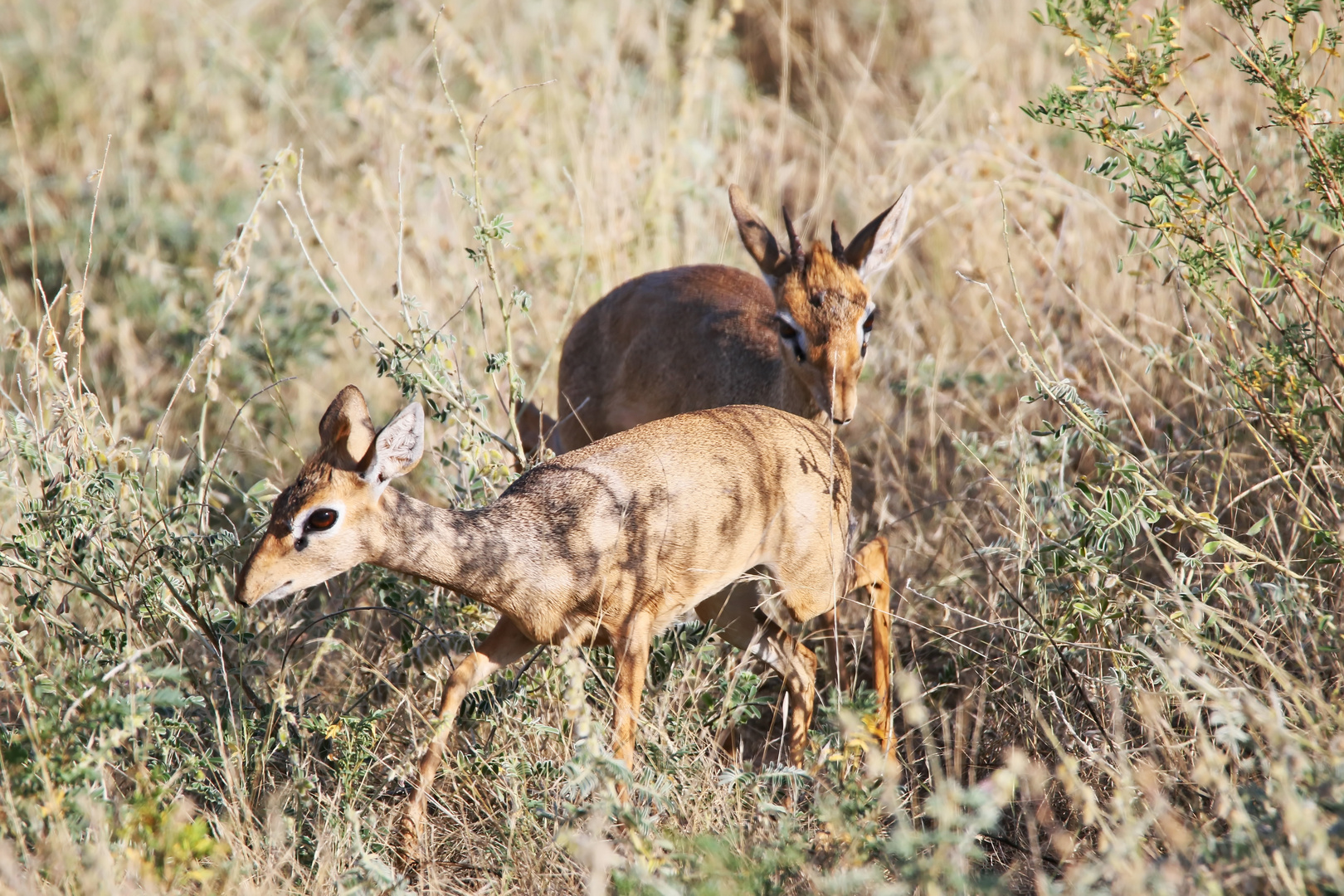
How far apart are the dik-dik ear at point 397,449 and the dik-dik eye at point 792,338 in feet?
6.39

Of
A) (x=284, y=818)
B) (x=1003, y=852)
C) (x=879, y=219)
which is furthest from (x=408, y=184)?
(x=1003, y=852)

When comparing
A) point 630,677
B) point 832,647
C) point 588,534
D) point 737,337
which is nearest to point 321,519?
point 588,534

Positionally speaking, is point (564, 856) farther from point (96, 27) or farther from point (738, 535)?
point (96, 27)

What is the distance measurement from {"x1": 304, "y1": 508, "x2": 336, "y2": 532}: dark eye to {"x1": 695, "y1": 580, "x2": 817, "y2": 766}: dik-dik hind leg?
150 cm

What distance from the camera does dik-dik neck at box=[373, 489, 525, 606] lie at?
4023 mm

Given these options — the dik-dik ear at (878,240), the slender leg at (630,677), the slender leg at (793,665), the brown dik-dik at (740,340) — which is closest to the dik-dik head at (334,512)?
the slender leg at (630,677)

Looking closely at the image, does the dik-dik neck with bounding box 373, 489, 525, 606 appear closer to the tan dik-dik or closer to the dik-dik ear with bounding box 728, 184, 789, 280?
the tan dik-dik

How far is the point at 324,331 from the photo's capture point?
7055 millimetres

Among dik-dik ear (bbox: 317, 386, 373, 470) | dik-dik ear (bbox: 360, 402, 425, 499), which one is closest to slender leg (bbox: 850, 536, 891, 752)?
dik-dik ear (bbox: 360, 402, 425, 499)

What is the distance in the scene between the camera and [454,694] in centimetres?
411

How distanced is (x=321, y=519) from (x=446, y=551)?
0.40 m

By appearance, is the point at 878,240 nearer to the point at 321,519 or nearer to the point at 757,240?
the point at 757,240

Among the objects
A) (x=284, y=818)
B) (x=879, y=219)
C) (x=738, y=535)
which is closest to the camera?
(x=284, y=818)

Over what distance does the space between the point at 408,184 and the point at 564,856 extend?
5359mm
